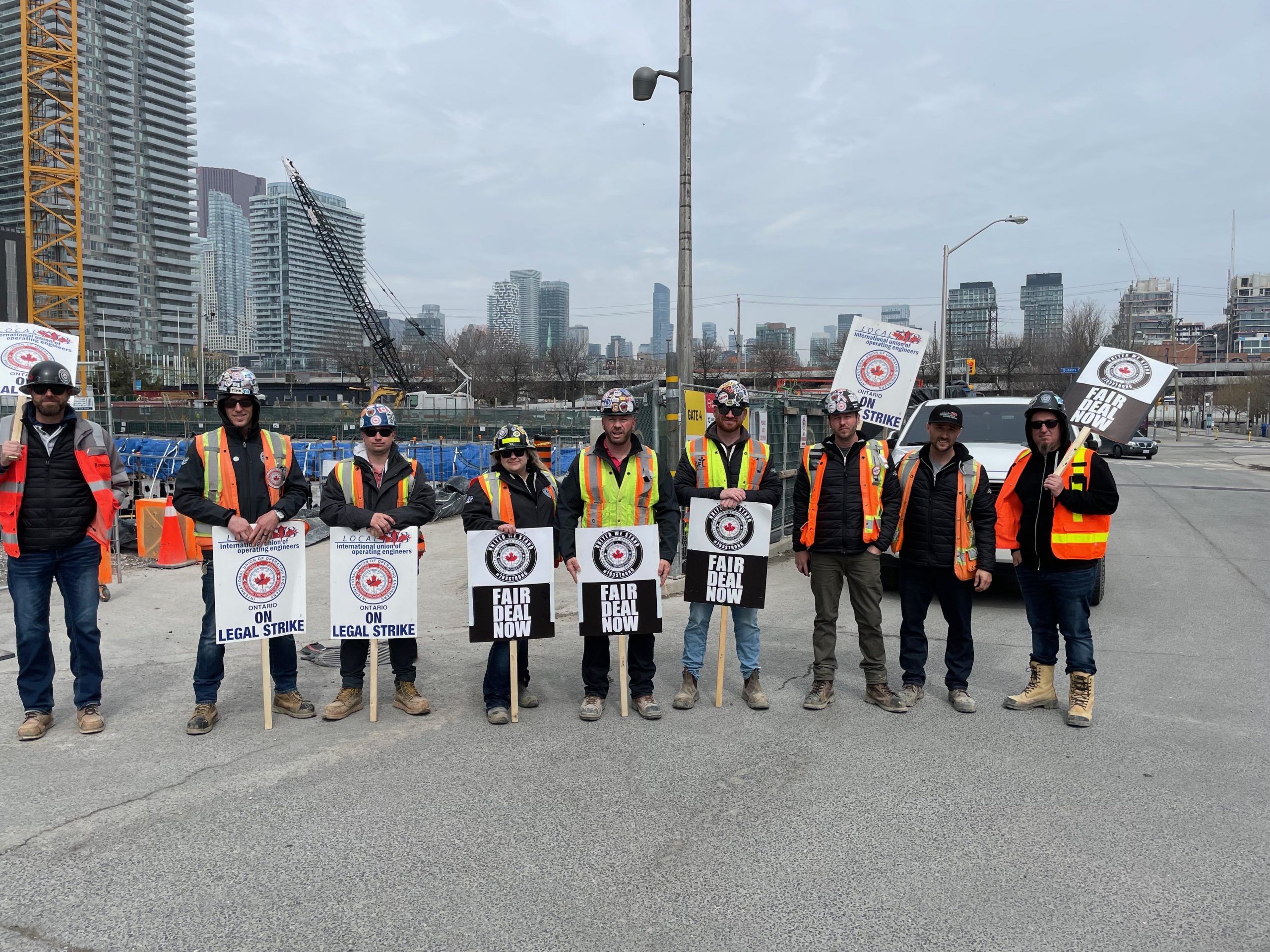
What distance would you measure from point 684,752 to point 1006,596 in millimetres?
5482

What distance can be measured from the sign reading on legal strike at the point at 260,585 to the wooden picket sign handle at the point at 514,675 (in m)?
1.25

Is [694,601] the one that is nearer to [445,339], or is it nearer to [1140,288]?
[445,339]

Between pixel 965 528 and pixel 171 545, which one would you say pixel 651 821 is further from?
pixel 171 545

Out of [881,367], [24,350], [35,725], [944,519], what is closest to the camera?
[35,725]

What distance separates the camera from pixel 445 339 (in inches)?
3541

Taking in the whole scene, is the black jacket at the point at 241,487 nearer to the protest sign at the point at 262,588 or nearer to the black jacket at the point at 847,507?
the protest sign at the point at 262,588

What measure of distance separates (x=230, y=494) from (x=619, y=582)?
242 centimetres

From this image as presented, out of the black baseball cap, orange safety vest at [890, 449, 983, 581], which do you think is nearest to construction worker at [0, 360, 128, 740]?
orange safety vest at [890, 449, 983, 581]

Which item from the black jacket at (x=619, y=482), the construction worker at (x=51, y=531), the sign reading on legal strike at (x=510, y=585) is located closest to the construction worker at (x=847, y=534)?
the black jacket at (x=619, y=482)

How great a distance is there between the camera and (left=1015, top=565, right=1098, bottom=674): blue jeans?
545 cm

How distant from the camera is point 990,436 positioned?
980 centimetres

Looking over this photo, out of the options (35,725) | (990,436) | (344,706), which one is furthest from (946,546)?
(35,725)

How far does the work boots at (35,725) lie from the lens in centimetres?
511

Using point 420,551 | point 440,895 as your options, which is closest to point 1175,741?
point 440,895
